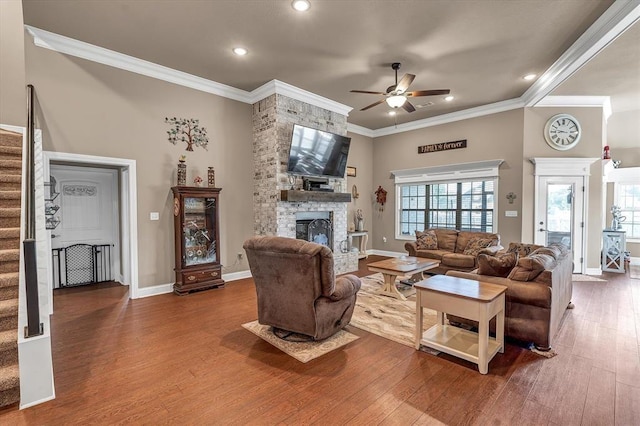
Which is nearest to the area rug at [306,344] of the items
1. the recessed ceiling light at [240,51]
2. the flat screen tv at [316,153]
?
the flat screen tv at [316,153]

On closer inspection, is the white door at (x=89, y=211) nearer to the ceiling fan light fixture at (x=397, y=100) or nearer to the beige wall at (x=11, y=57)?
the beige wall at (x=11, y=57)

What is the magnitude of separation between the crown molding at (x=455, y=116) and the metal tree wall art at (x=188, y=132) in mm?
4994

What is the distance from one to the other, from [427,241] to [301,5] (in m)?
4.72

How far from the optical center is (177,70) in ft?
16.0

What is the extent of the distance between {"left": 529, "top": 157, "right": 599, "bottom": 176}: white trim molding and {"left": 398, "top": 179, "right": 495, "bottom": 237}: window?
0.88 meters

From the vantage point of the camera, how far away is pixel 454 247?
605 centimetres

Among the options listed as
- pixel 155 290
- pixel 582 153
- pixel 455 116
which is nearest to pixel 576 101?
pixel 582 153

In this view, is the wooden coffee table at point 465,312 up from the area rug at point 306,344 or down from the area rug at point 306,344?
up

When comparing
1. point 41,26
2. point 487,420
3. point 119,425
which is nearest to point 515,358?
point 487,420

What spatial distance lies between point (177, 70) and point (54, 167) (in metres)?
2.60

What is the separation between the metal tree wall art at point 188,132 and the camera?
498 cm

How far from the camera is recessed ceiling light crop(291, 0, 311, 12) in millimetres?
3218

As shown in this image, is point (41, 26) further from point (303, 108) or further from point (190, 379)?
point (190, 379)

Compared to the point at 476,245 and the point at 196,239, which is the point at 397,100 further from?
the point at 196,239
